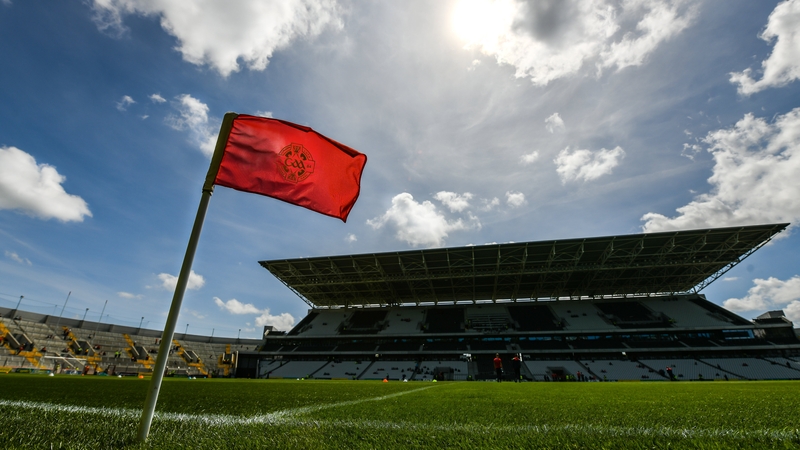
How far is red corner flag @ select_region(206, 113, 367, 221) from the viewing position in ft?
9.24

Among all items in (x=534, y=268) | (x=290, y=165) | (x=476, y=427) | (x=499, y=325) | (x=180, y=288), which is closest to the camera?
(x=180, y=288)

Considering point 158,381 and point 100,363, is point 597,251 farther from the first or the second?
point 100,363

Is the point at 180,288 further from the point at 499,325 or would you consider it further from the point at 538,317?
the point at 538,317

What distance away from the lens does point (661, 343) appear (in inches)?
1142

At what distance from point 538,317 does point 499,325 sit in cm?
430

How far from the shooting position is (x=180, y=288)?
2113mm

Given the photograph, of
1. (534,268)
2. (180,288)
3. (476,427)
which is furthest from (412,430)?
(534,268)

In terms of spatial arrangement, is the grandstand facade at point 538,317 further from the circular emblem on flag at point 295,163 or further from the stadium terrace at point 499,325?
the circular emblem on flag at point 295,163

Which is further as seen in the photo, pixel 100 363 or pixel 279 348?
pixel 279 348

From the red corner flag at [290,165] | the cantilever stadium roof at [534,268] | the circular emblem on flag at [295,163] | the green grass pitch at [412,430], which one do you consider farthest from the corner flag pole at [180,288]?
the cantilever stadium roof at [534,268]

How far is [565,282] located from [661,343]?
29.3 feet

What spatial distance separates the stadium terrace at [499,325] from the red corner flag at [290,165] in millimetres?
26547

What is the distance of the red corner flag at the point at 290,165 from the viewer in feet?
9.24

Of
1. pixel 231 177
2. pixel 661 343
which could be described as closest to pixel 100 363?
pixel 231 177
